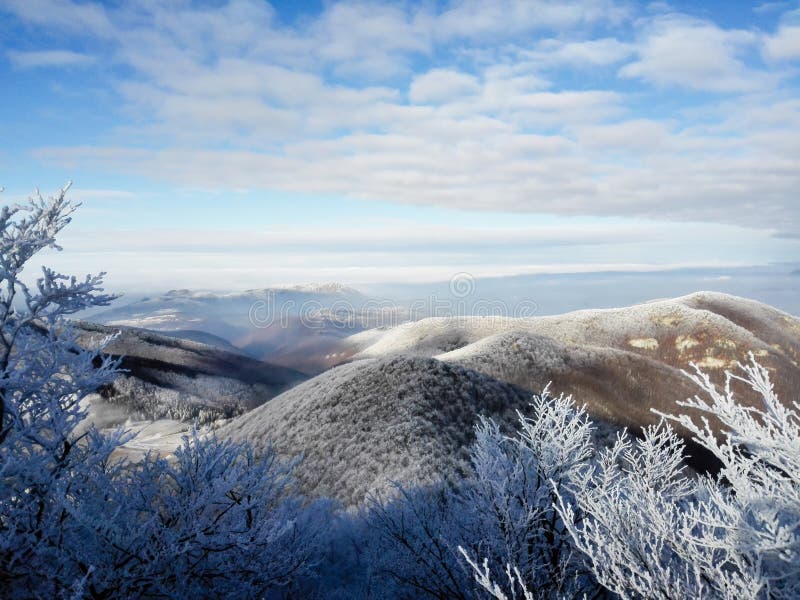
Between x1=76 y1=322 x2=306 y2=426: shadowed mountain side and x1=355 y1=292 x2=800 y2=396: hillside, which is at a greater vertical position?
x1=355 y1=292 x2=800 y2=396: hillside

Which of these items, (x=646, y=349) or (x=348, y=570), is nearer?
(x=348, y=570)

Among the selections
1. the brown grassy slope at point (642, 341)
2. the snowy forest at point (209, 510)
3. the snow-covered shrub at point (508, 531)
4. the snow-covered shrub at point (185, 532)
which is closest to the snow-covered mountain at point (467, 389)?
the brown grassy slope at point (642, 341)

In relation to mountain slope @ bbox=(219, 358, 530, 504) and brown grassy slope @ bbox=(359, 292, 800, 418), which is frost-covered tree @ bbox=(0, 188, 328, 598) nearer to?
mountain slope @ bbox=(219, 358, 530, 504)

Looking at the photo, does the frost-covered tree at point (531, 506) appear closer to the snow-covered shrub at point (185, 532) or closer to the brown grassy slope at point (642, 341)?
the snow-covered shrub at point (185, 532)

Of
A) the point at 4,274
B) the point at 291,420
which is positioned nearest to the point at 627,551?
the point at 4,274

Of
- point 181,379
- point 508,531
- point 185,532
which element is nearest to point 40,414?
point 185,532

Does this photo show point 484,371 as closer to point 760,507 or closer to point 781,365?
point 760,507

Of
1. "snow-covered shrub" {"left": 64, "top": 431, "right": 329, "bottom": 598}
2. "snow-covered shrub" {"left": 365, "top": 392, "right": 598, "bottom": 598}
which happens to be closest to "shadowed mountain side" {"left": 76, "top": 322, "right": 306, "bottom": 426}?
"snow-covered shrub" {"left": 365, "top": 392, "right": 598, "bottom": 598}
